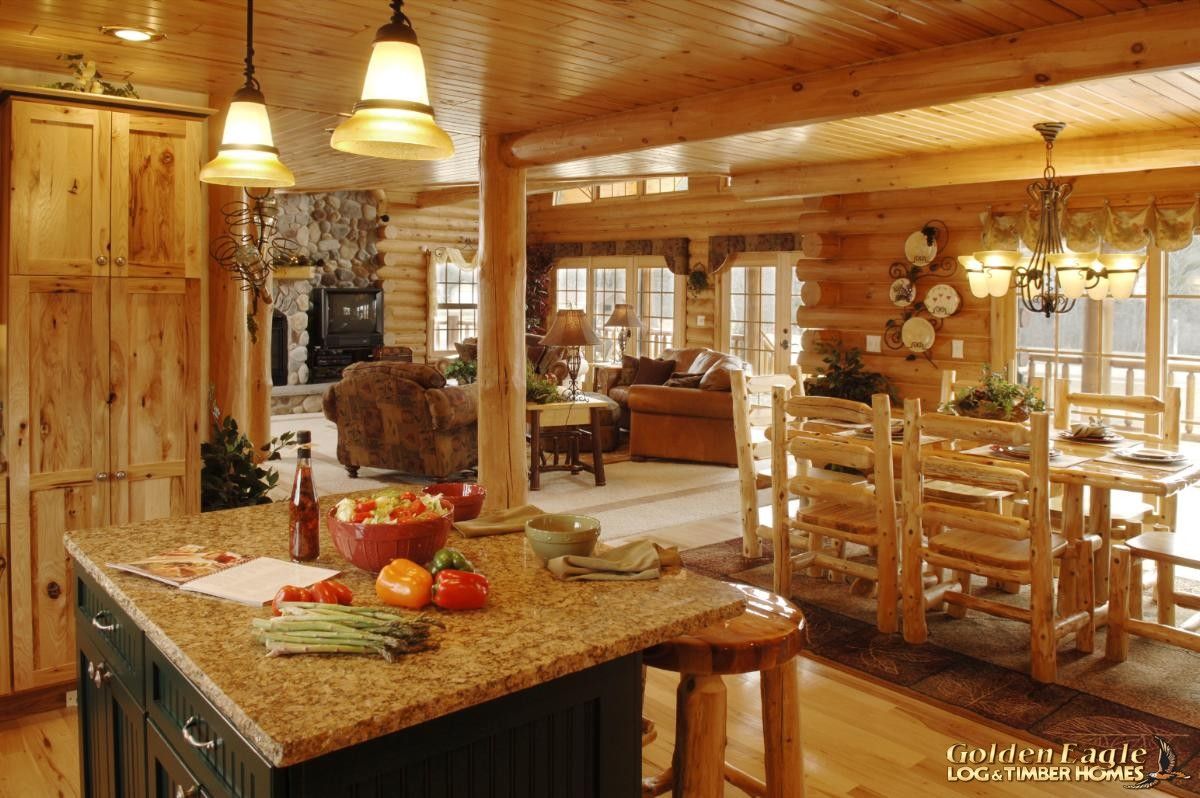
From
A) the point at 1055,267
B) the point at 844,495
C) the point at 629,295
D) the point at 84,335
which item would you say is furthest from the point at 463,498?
the point at 629,295

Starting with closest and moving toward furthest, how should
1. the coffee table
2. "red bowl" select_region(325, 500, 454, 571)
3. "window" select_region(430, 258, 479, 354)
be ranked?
"red bowl" select_region(325, 500, 454, 571), the coffee table, "window" select_region(430, 258, 479, 354)

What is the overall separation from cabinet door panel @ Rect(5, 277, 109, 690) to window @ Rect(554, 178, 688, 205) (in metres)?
8.64

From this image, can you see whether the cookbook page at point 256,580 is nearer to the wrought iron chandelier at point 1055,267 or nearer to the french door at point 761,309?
the wrought iron chandelier at point 1055,267

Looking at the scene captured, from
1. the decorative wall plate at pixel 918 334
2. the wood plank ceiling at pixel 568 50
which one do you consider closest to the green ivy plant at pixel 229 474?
the wood plank ceiling at pixel 568 50

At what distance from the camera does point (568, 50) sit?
13.4 feet

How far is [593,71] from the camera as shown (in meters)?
4.45

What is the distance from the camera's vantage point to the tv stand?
Answer: 1329cm

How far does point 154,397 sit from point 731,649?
2.58 m

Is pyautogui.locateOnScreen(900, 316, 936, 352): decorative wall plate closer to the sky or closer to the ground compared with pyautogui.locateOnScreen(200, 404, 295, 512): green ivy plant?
closer to the sky

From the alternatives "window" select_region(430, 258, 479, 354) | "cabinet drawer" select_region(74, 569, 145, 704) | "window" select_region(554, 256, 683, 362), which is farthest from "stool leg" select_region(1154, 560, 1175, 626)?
"window" select_region(430, 258, 479, 354)

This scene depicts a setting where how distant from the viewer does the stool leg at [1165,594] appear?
4.47 metres

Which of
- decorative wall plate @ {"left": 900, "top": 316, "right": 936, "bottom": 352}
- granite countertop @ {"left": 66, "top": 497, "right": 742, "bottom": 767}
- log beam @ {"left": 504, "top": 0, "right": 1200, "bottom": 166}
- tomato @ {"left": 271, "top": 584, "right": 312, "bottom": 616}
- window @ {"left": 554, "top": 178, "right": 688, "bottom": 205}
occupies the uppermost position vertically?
window @ {"left": 554, "top": 178, "right": 688, "bottom": 205}

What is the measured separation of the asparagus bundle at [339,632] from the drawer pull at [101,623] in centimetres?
61

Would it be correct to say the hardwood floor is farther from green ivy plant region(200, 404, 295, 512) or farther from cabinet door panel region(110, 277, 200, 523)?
green ivy plant region(200, 404, 295, 512)
